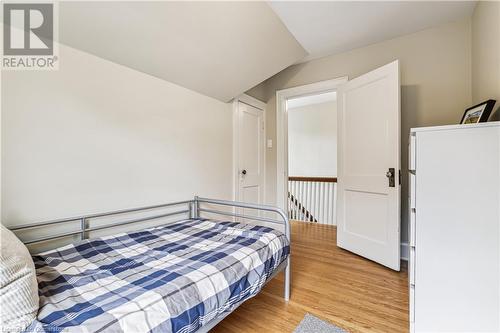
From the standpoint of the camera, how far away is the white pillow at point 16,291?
26.2 inches

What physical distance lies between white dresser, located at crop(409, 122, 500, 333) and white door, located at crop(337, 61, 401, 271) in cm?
93

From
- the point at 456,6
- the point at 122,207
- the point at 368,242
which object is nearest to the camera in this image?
the point at 122,207

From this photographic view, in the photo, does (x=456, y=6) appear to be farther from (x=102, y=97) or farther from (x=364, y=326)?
(x=102, y=97)

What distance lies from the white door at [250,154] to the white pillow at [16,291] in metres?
2.22

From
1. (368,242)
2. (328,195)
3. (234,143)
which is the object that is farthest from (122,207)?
(328,195)

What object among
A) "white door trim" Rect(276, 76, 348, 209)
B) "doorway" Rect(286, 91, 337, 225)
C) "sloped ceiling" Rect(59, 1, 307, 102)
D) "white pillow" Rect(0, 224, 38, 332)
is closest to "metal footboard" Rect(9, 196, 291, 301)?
"white pillow" Rect(0, 224, 38, 332)

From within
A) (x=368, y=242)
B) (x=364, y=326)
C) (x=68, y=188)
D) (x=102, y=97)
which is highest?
(x=102, y=97)

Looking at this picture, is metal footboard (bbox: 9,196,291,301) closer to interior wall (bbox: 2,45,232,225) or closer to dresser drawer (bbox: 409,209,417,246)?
interior wall (bbox: 2,45,232,225)

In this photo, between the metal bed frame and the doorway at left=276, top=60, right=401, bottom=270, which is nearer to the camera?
the metal bed frame

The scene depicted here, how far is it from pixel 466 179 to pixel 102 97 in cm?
228

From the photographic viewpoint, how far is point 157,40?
1659mm

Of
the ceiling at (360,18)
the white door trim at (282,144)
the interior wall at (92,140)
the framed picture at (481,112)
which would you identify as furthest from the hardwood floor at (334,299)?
the ceiling at (360,18)

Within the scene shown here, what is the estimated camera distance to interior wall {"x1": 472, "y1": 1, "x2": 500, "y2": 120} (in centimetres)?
149

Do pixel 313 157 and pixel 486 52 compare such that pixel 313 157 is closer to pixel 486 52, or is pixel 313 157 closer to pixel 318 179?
pixel 318 179
